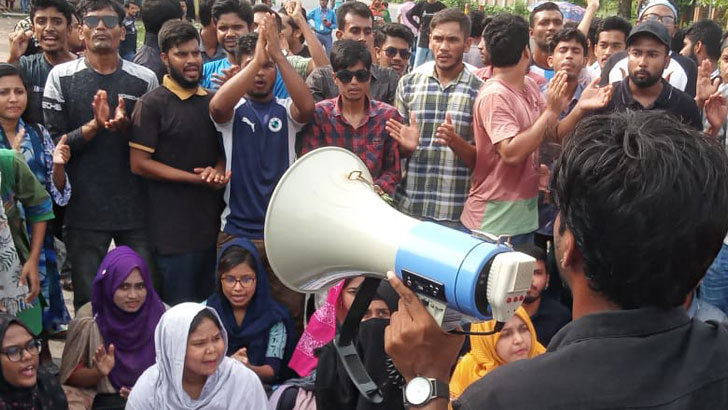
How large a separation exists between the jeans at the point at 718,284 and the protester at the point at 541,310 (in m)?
0.82

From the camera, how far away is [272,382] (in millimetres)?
4094

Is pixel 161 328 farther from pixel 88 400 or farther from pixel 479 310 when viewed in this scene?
pixel 479 310

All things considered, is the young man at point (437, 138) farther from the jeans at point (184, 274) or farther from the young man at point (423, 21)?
the young man at point (423, 21)

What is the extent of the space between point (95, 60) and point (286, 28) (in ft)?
8.91

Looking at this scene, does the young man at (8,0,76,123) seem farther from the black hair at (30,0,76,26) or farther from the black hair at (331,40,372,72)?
the black hair at (331,40,372,72)

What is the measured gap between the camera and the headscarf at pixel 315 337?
4.01 metres

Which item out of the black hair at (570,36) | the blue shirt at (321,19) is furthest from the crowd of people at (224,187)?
the blue shirt at (321,19)

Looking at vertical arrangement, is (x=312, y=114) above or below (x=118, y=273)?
above

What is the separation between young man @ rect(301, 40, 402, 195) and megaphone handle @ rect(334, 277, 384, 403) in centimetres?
223

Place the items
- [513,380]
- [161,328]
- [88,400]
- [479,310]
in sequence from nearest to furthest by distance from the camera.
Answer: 1. [513,380]
2. [479,310]
3. [161,328]
4. [88,400]

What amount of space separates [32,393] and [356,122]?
2.06 m

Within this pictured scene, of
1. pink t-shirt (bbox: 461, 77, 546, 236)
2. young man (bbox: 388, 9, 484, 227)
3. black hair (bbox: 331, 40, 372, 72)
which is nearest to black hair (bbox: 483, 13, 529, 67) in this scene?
pink t-shirt (bbox: 461, 77, 546, 236)

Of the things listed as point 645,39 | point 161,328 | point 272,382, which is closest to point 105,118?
point 161,328

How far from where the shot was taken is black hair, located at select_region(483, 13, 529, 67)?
4254mm
